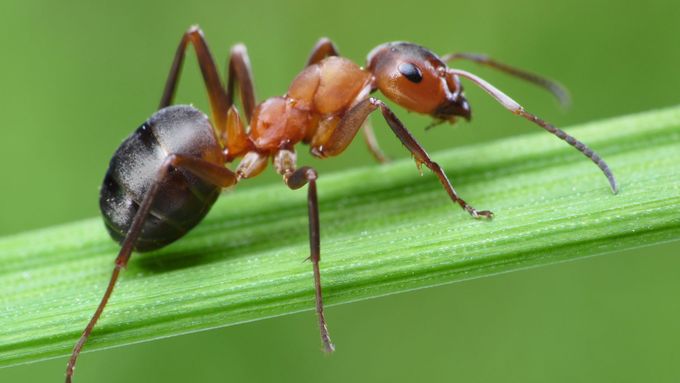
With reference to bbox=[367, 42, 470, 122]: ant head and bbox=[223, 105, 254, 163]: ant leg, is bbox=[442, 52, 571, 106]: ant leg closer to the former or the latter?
bbox=[367, 42, 470, 122]: ant head

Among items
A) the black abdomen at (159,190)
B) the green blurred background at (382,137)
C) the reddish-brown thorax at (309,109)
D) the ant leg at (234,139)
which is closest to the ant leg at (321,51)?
the reddish-brown thorax at (309,109)

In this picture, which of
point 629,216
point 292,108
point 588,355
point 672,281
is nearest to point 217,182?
point 292,108

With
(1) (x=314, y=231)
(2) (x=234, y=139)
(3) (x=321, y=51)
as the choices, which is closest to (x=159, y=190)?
(1) (x=314, y=231)

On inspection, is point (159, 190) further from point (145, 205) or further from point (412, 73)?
point (412, 73)

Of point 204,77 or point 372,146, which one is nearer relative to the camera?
point 204,77

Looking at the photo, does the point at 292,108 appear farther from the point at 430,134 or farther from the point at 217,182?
the point at 430,134

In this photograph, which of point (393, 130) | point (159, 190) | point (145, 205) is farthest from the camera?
point (393, 130)

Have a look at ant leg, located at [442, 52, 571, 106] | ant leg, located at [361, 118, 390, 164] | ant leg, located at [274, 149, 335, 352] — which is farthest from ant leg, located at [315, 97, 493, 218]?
ant leg, located at [442, 52, 571, 106]
